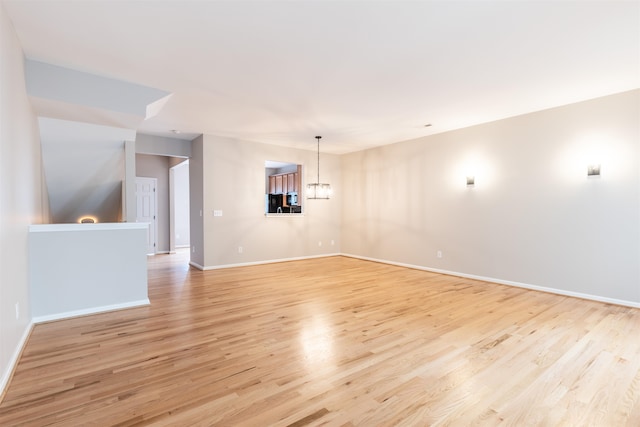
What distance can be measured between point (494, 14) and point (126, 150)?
4891 millimetres


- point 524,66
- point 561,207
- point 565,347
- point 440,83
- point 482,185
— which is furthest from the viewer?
point 482,185

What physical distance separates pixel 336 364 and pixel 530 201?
13.6ft

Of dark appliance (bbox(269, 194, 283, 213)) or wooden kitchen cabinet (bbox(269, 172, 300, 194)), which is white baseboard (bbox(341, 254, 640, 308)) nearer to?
dark appliance (bbox(269, 194, 283, 213))

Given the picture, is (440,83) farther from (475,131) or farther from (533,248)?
(533,248)

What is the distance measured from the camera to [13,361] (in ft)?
7.72

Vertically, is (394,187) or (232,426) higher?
(394,187)

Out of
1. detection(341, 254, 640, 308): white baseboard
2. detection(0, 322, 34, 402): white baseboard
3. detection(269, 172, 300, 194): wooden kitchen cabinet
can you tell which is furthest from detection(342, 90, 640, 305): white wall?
detection(0, 322, 34, 402): white baseboard

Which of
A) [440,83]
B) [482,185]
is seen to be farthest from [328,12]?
[482,185]

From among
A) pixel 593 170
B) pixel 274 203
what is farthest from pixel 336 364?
pixel 274 203

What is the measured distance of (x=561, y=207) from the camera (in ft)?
14.5

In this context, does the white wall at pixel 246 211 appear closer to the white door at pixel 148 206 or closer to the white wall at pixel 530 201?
the white wall at pixel 530 201

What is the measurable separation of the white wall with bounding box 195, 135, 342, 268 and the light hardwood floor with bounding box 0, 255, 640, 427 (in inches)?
87.7

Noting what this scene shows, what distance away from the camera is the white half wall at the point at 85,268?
3.30 metres

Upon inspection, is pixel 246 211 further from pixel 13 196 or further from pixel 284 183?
pixel 13 196
